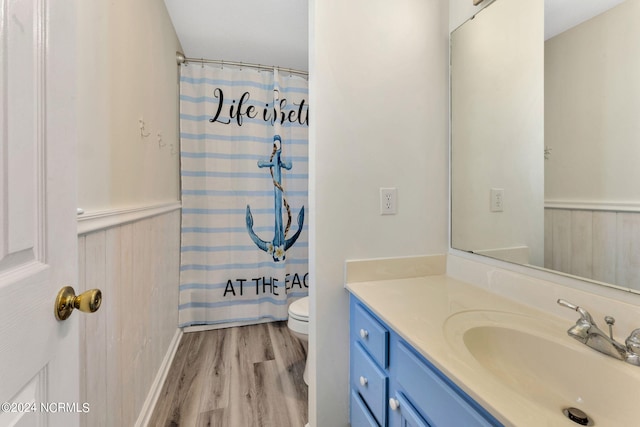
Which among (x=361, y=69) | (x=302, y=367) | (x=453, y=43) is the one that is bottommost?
(x=302, y=367)

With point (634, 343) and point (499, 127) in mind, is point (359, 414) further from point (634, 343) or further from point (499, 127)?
point (499, 127)

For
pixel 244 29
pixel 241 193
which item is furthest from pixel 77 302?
pixel 244 29

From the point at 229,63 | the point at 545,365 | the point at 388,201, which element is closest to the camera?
the point at 545,365

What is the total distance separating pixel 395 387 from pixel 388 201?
27.4 inches

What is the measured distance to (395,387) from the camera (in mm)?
803

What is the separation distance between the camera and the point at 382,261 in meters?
1.16

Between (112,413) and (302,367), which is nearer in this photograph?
(112,413)

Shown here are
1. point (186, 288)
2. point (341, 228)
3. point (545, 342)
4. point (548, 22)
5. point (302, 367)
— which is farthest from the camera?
point (186, 288)

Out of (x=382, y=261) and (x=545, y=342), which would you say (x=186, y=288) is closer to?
(x=382, y=261)

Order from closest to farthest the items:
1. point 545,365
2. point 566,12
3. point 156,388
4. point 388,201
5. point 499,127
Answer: point 545,365 → point 566,12 → point 499,127 → point 388,201 → point 156,388

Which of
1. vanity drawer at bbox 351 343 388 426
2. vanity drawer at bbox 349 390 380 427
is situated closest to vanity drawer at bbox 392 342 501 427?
vanity drawer at bbox 351 343 388 426

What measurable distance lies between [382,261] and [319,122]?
654 millimetres

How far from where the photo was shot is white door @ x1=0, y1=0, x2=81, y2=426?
1.32ft

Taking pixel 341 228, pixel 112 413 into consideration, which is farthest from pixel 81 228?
pixel 341 228
